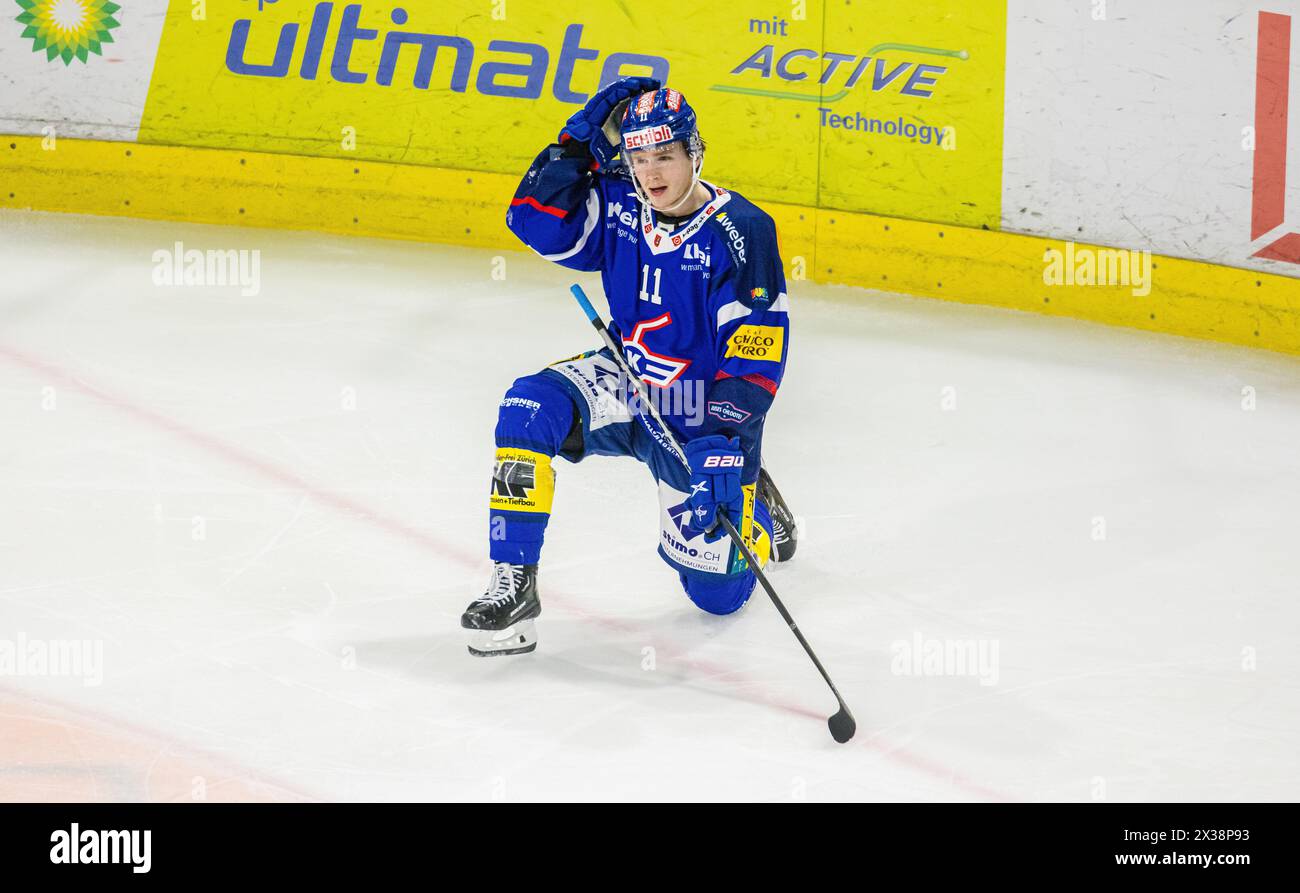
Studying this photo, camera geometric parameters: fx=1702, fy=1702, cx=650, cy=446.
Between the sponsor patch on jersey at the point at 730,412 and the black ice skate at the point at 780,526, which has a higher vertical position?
the sponsor patch on jersey at the point at 730,412

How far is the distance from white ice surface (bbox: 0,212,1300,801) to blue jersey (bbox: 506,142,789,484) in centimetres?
58

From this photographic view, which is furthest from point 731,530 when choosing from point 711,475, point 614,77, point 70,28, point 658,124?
point 70,28

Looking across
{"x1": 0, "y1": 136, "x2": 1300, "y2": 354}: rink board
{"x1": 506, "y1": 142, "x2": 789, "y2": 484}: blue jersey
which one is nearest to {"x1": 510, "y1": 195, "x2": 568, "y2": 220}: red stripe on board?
{"x1": 506, "y1": 142, "x2": 789, "y2": 484}: blue jersey

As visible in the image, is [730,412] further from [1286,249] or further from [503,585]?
[1286,249]

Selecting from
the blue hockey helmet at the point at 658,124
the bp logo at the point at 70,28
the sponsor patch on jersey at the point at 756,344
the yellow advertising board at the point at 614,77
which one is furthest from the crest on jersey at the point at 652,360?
the bp logo at the point at 70,28

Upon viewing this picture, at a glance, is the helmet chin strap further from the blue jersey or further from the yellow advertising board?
the yellow advertising board

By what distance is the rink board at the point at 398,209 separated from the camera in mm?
6707

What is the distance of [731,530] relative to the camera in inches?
146

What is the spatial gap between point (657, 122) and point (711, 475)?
78cm

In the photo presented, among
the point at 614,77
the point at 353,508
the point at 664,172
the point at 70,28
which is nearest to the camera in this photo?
the point at 664,172

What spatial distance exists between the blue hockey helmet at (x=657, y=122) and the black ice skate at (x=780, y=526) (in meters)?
1.01

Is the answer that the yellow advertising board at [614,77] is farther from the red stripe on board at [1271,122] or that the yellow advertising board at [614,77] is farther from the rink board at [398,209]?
the red stripe on board at [1271,122]

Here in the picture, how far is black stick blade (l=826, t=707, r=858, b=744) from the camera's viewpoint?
137 inches

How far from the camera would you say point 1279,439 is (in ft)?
18.1
